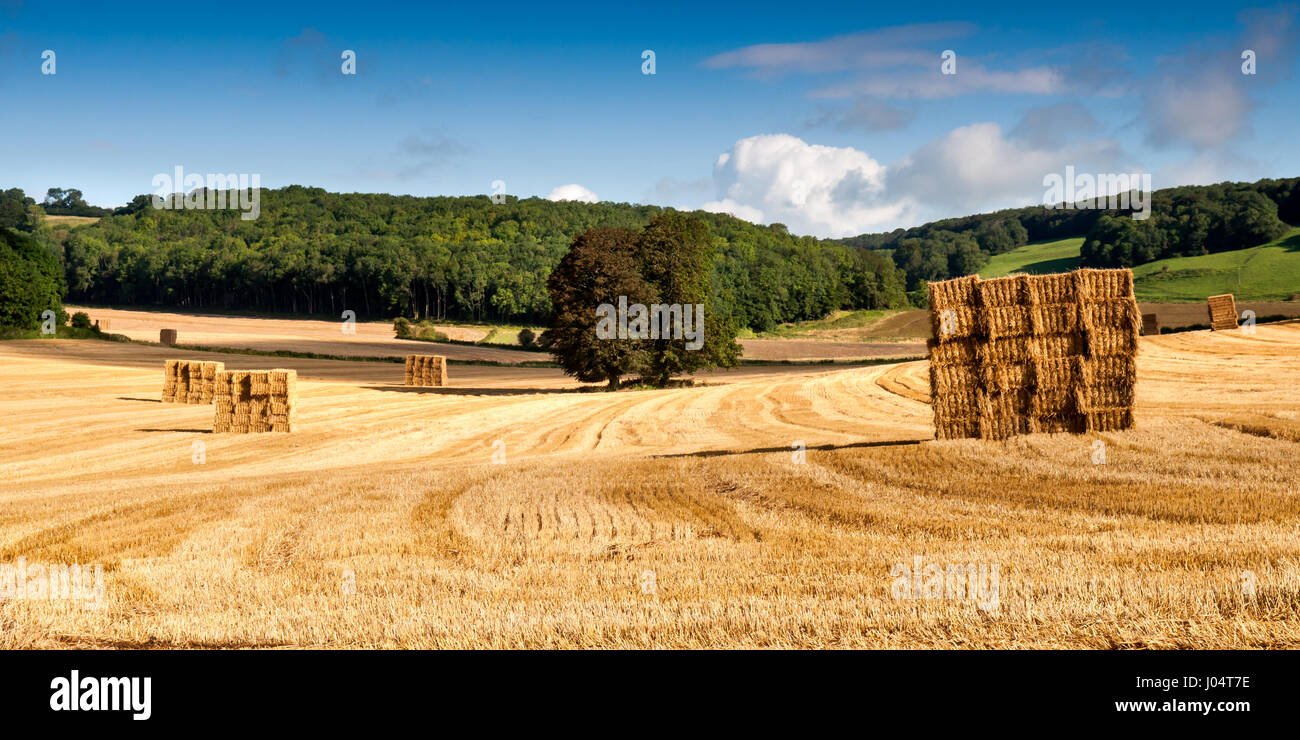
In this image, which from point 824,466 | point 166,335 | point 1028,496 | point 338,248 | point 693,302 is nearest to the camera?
point 1028,496

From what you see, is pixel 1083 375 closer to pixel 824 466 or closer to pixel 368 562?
pixel 824 466

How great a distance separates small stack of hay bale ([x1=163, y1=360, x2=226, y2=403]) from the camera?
45875 millimetres

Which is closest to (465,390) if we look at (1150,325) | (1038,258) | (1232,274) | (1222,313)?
(1150,325)

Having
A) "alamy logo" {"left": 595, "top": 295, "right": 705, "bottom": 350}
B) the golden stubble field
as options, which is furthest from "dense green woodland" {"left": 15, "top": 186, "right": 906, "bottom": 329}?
the golden stubble field

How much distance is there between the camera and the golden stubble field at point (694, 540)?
7375mm

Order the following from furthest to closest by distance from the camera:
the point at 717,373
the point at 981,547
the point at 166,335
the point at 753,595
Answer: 1. the point at 166,335
2. the point at 717,373
3. the point at 981,547
4. the point at 753,595

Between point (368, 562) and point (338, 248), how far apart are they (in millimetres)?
163646

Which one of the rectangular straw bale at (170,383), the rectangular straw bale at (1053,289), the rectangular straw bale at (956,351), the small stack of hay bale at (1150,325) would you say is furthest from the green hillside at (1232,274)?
the rectangular straw bale at (170,383)

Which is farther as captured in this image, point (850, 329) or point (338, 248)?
point (338, 248)
